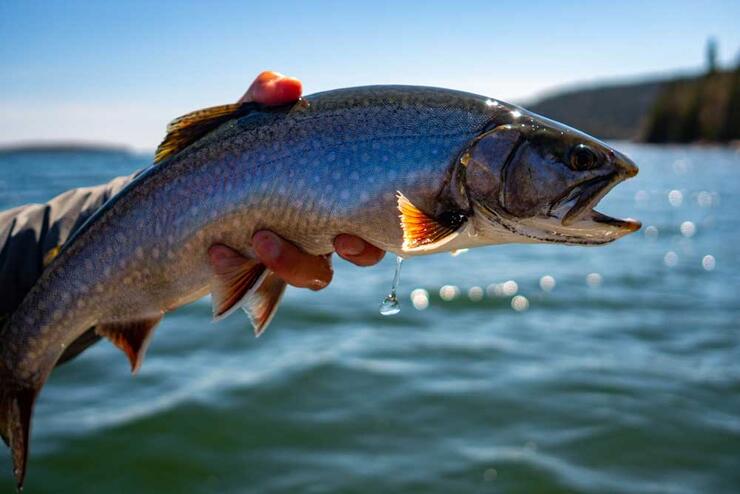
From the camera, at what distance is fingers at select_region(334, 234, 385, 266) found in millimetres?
3391

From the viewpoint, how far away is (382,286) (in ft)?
44.4

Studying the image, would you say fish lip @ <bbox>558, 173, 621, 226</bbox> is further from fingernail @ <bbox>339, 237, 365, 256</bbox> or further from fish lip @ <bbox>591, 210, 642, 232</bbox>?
fingernail @ <bbox>339, 237, 365, 256</bbox>

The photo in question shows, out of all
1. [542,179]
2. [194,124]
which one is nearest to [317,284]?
[194,124]

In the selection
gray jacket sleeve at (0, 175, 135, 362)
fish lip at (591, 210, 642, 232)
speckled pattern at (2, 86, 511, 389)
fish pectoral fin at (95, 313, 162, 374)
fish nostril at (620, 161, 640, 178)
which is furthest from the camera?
gray jacket sleeve at (0, 175, 135, 362)

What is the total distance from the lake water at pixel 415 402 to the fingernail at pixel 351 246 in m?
3.04

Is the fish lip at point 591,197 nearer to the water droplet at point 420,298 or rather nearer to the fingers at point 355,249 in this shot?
the fingers at point 355,249

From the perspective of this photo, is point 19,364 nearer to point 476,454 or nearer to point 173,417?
point 173,417

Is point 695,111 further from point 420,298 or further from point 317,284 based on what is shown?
point 317,284

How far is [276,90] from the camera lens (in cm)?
354

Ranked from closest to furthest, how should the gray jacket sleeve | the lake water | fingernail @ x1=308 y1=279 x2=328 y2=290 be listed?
fingernail @ x1=308 y1=279 x2=328 y2=290
the gray jacket sleeve
the lake water

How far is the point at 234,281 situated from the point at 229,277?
34 mm

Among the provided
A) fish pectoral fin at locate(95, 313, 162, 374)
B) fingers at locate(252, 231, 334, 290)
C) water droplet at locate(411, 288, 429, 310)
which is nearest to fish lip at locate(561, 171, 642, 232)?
fingers at locate(252, 231, 334, 290)

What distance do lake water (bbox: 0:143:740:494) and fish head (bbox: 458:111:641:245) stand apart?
339 centimetres

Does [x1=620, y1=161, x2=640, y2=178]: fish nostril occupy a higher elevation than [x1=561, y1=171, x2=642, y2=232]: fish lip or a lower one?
higher
